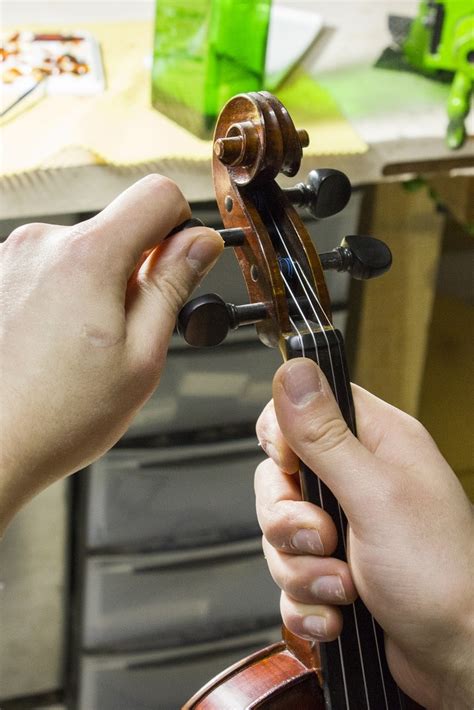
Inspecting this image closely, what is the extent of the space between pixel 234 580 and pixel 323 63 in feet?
2.54

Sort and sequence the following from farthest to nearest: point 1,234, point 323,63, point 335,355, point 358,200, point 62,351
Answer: point 323,63, point 358,200, point 1,234, point 335,355, point 62,351

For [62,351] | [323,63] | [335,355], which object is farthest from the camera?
[323,63]

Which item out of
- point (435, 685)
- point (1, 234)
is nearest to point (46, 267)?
point (435, 685)

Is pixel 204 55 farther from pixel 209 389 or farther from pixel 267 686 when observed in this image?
pixel 267 686

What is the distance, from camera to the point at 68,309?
0.62m

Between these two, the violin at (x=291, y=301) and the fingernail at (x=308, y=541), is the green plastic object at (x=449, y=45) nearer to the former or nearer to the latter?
the violin at (x=291, y=301)

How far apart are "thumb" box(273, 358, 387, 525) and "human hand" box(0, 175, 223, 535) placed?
9 cm

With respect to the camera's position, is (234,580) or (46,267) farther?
(234,580)

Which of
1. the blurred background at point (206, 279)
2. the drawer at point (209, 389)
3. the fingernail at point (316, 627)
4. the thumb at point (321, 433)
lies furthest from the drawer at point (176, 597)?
the thumb at point (321, 433)

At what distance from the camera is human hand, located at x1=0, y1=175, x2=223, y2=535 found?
2.02 ft

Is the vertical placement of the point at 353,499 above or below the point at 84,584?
above

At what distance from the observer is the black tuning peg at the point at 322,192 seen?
0.78 m

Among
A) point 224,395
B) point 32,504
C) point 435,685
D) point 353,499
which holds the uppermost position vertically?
point 353,499

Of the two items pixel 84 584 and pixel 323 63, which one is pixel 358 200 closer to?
pixel 323 63
